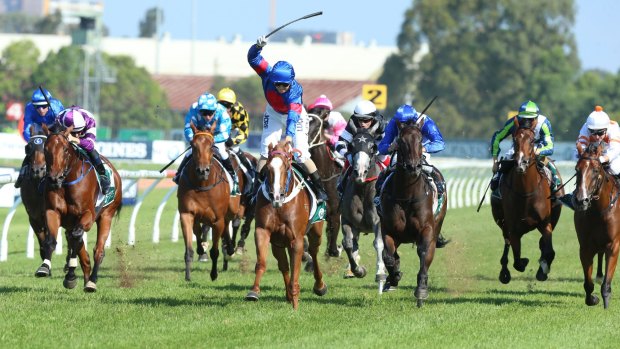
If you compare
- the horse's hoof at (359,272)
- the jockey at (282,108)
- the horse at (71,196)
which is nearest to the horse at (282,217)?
the jockey at (282,108)

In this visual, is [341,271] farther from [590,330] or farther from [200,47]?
[200,47]

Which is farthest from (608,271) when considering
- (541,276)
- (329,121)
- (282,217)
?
(329,121)

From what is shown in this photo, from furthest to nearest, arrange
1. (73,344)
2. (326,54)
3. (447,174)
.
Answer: (326,54)
(447,174)
(73,344)

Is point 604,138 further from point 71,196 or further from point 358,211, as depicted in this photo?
point 71,196

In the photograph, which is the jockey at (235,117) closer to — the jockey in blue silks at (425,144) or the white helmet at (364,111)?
the white helmet at (364,111)

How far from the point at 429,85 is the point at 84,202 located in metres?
56.4

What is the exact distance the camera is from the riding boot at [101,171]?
1324cm

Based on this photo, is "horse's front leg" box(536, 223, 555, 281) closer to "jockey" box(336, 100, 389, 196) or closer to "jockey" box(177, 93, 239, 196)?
"jockey" box(336, 100, 389, 196)

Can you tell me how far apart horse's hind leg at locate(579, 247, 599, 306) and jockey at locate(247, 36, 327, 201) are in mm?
2501

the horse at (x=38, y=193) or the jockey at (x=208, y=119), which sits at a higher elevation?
the jockey at (x=208, y=119)

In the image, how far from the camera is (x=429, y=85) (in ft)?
224

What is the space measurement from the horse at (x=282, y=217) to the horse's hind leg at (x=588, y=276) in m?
2.63

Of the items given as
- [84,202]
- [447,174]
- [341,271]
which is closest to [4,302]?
[84,202]

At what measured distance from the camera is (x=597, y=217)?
39.7 ft
